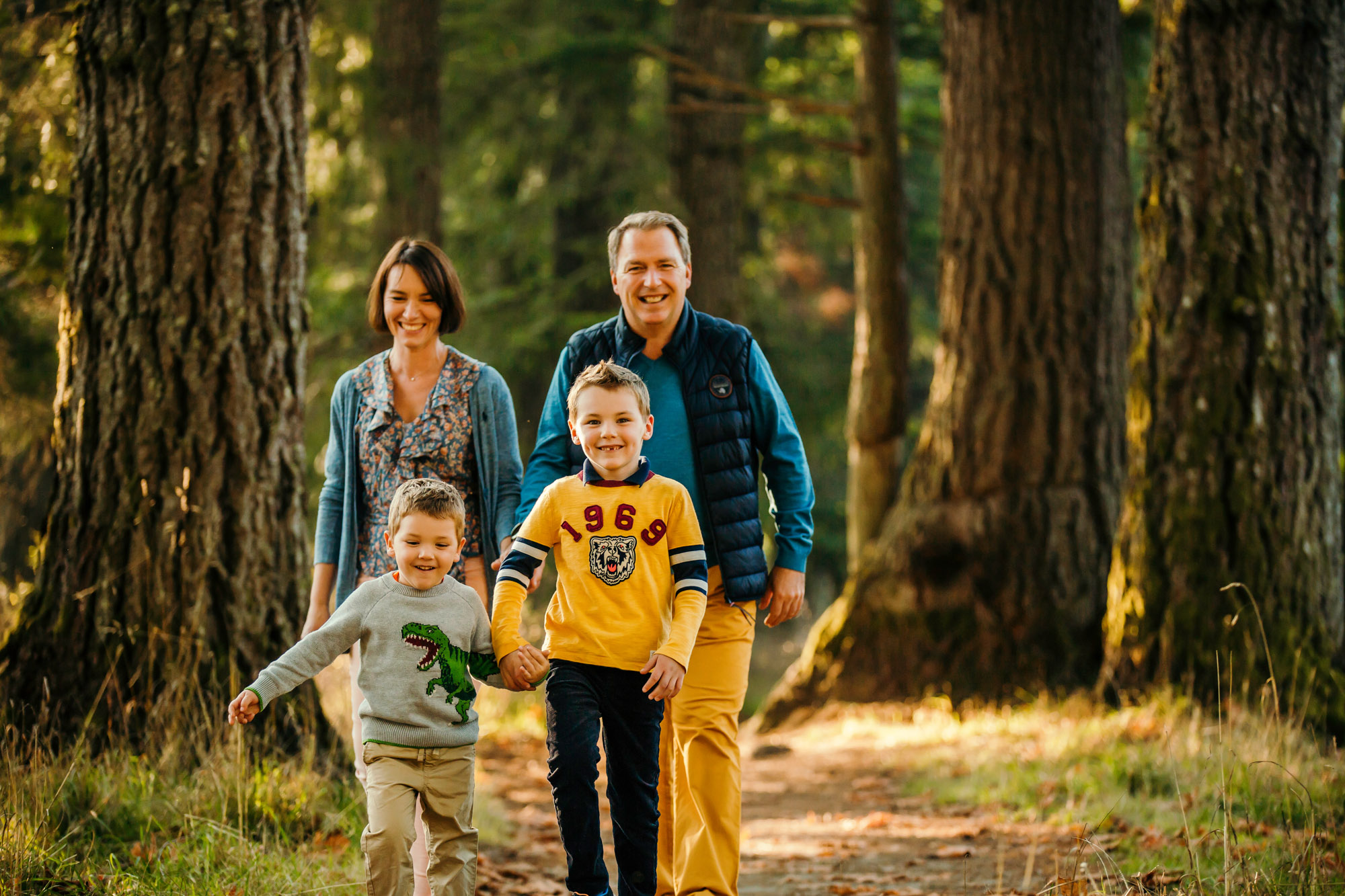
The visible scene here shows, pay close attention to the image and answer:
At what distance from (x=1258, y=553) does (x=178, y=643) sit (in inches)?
199

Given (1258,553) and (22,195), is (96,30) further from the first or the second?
(1258,553)

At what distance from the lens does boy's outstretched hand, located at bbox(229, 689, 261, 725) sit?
2910 millimetres

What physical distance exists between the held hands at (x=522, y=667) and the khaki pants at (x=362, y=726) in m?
0.26

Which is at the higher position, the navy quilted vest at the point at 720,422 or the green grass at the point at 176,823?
the navy quilted vest at the point at 720,422

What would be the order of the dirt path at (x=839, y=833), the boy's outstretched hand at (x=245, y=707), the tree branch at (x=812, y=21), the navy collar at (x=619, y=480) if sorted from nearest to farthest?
the boy's outstretched hand at (x=245, y=707) < the navy collar at (x=619, y=480) < the dirt path at (x=839, y=833) < the tree branch at (x=812, y=21)

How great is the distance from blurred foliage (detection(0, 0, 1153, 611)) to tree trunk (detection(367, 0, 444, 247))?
A: 0.16 metres

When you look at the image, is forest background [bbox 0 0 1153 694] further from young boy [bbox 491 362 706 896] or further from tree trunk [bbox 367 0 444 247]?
young boy [bbox 491 362 706 896]

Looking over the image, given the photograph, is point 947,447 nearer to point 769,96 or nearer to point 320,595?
point 769,96

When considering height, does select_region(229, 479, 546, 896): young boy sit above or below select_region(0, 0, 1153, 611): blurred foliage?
below

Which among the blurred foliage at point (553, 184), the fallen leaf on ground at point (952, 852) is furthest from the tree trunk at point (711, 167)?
the fallen leaf on ground at point (952, 852)

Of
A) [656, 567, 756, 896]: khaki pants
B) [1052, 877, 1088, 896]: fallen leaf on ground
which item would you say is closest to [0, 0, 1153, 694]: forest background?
[656, 567, 756, 896]: khaki pants

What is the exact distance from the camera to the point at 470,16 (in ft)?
47.2

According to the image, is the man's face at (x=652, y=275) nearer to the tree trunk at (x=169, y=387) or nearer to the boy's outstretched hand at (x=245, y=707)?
the boy's outstretched hand at (x=245, y=707)

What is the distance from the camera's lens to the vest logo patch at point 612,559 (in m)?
3.33
